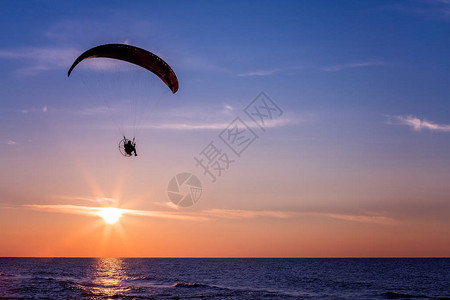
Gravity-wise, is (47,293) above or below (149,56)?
below

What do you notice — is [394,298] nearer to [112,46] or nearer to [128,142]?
[128,142]

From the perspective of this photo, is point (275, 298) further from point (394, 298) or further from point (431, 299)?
point (431, 299)

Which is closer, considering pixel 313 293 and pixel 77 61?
pixel 77 61

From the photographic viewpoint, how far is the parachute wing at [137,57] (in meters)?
28.3

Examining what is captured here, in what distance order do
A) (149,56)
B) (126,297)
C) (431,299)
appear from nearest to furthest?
(149,56), (126,297), (431,299)

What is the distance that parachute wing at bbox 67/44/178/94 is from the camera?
28328 millimetres

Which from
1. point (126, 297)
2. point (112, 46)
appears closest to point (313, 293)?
point (126, 297)

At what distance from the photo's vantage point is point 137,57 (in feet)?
96.3

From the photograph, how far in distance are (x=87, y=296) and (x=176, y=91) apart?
21.6m

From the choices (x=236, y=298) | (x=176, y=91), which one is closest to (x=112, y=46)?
(x=176, y=91)

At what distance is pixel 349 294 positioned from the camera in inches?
1855

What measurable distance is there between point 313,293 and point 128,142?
102ft

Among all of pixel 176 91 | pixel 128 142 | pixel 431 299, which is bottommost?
pixel 431 299

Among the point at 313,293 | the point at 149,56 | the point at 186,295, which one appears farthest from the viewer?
the point at 313,293
